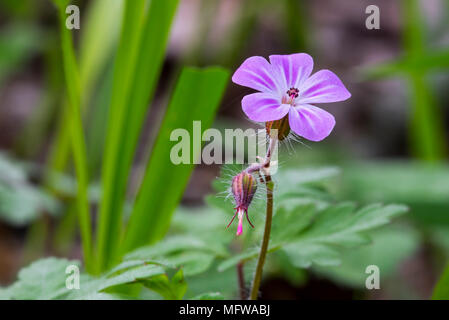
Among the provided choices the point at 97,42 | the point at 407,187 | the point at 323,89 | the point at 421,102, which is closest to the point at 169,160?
the point at 323,89

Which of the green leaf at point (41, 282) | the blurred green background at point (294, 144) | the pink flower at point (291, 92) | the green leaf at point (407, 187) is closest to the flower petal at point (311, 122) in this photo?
the pink flower at point (291, 92)

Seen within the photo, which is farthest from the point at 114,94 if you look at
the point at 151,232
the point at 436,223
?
the point at 436,223

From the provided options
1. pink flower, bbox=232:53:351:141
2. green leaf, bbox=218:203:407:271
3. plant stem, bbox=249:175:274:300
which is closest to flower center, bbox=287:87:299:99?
pink flower, bbox=232:53:351:141

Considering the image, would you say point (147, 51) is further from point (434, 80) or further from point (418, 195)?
point (434, 80)

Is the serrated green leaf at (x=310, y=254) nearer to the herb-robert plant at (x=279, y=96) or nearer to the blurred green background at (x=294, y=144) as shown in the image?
the herb-robert plant at (x=279, y=96)

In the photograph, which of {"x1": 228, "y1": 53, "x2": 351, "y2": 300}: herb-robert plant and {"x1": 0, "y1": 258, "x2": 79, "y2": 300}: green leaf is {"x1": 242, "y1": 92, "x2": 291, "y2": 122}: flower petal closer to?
{"x1": 228, "y1": 53, "x2": 351, "y2": 300}: herb-robert plant

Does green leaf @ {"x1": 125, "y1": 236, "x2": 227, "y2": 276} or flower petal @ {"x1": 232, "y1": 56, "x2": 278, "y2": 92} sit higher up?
flower petal @ {"x1": 232, "y1": 56, "x2": 278, "y2": 92}
